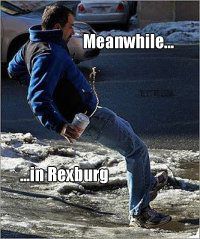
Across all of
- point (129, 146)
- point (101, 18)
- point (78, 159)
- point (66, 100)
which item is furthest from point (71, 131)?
point (101, 18)

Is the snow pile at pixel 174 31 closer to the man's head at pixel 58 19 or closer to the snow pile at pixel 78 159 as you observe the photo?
the snow pile at pixel 78 159

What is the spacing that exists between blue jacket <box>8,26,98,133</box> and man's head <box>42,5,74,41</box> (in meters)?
0.06

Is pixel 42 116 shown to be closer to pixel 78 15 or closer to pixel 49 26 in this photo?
pixel 49 26

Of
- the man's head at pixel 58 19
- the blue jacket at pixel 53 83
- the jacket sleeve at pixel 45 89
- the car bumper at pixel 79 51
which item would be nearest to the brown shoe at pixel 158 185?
the blue jacket at pixel 53 83

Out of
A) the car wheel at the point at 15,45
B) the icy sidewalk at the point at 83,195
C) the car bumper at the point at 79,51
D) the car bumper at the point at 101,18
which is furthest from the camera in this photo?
the car bumper at the point at 101,18

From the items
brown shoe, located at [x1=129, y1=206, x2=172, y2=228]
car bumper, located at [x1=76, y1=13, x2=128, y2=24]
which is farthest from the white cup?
car bumper, located at [x1=76, y1=13, x2=128, y2=24]

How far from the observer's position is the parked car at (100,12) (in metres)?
23.0

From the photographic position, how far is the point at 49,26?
239 inches

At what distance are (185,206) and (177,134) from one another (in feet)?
10.7

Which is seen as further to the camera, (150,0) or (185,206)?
(150,0)

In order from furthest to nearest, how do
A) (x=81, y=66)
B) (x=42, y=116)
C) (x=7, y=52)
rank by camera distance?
(x=81, y=66) < (x=7, y=52) < (x=42, y=116)

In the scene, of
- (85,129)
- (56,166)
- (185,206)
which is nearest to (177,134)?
(56,166)

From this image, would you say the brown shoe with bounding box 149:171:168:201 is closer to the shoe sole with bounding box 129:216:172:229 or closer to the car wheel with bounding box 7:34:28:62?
the shoe sole with bounding box 129:216:172:229

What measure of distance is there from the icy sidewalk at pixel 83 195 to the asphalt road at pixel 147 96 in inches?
34.6
